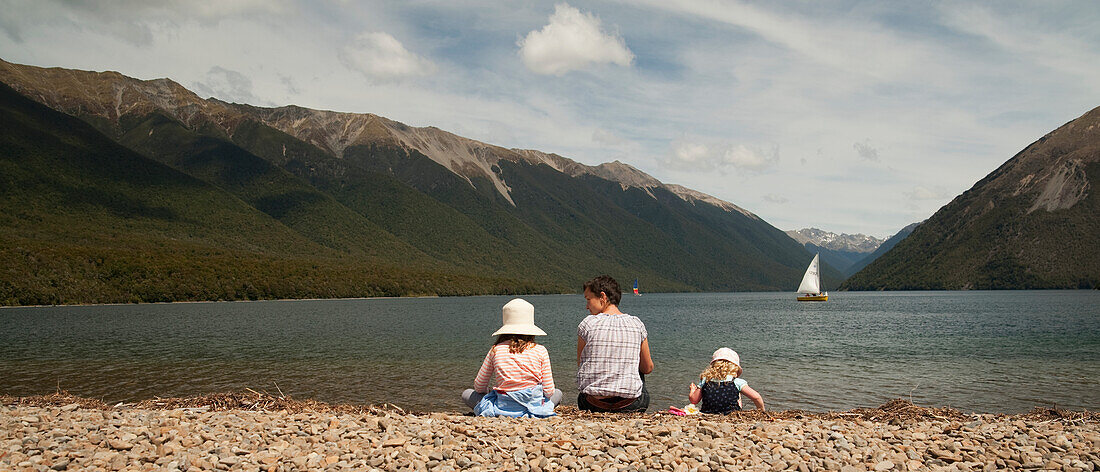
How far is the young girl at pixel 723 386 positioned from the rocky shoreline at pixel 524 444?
895mm

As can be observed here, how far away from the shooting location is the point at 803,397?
22.1 m

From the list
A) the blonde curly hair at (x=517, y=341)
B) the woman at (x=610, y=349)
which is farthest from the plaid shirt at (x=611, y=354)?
the blonde curly hair at (x=517, y=341)

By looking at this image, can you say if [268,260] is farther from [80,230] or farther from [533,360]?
[533,360]

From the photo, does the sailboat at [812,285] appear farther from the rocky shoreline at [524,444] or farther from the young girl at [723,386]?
the rocky shoreline at [524,444]

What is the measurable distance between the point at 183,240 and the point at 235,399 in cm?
16175

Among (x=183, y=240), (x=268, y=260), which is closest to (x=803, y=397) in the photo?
(x=268, y=260)

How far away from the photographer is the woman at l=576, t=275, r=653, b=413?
35.6ft

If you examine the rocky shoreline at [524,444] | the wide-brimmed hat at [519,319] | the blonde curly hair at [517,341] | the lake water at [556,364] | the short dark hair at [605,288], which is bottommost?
the lake water at [556,364]

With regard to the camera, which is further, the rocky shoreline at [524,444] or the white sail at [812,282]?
the white sail at [812,282]

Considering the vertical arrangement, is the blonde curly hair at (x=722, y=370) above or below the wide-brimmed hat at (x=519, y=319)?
below

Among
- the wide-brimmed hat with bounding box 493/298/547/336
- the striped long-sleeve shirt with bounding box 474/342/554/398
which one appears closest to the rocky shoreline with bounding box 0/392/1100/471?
the striped long-sleeve shirt with bounding box 474/342/554/398

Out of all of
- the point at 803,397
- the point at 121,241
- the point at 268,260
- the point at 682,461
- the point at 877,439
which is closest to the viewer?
the point at 682,461

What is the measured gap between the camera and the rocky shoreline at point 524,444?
8.27 meters

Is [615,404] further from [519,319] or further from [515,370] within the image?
[519,319]
